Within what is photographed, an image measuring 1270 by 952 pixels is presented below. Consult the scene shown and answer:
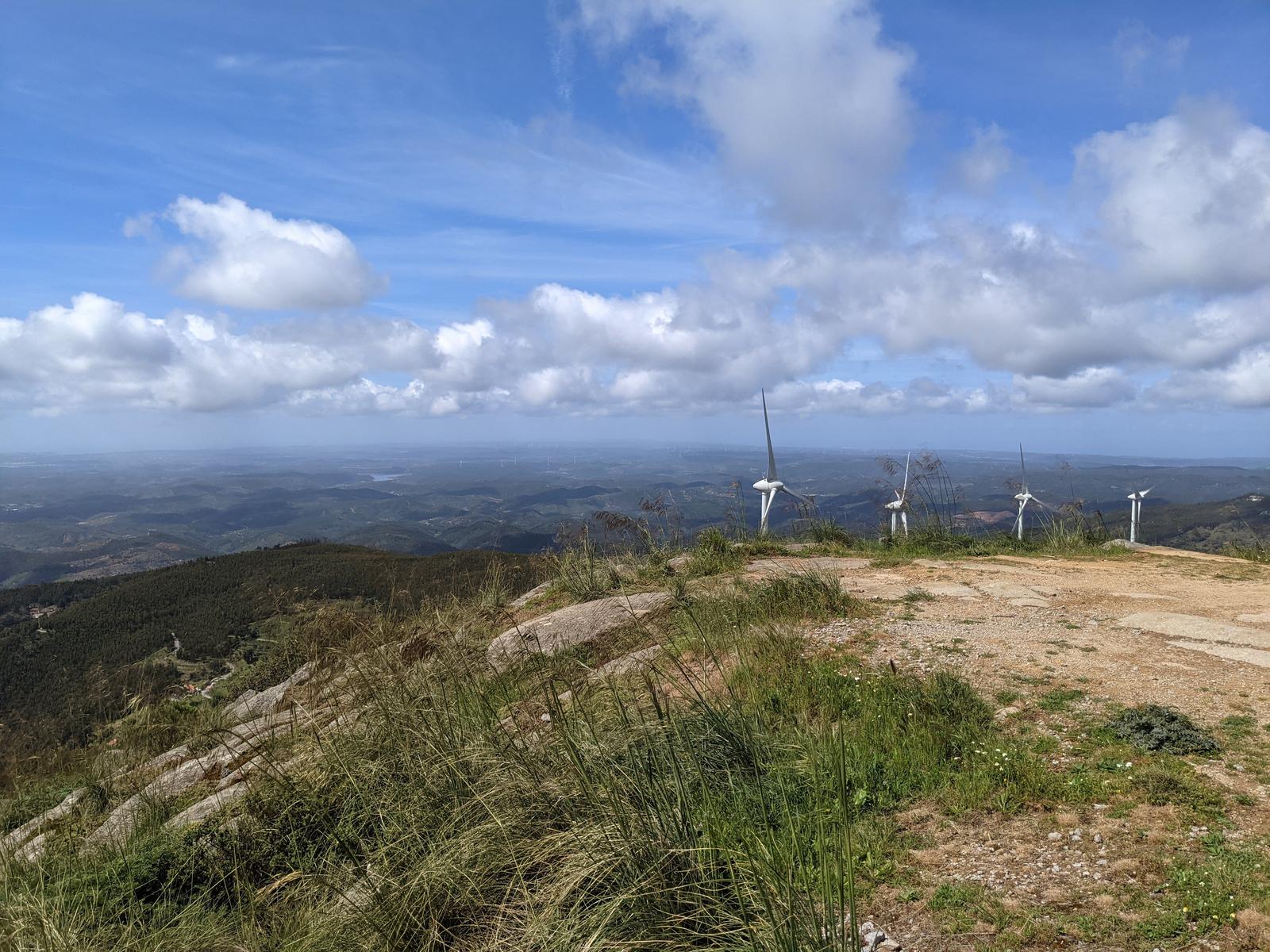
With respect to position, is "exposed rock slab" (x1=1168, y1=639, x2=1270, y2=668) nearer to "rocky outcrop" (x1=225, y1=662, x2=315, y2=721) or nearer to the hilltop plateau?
the hilltop plateau

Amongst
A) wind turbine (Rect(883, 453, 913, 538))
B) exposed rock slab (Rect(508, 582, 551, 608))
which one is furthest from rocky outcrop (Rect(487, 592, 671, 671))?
wind turbine (Rect(883, 453, 913, 538))

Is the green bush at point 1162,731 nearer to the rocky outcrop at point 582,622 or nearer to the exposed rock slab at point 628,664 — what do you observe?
the exposed rock slab at point 628,664

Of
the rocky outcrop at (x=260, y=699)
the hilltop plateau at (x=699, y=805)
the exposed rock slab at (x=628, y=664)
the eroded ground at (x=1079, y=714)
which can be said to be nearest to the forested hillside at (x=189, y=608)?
the rocky outcrop at (x=260, y=699)

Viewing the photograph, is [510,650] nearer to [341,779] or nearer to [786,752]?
[341,779]

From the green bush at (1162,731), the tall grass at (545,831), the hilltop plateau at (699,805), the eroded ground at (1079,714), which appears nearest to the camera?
the tall grass at (545,831)

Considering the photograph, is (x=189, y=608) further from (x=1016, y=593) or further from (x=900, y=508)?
(x=1016, y=593)

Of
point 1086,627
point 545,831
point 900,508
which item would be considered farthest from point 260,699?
point 900,508
